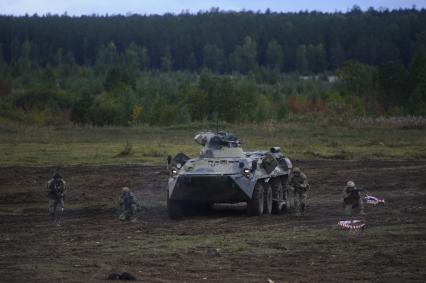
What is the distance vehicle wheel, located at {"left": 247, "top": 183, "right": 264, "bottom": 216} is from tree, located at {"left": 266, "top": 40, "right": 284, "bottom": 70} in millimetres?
134926

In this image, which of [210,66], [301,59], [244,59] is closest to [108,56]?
[210,66]

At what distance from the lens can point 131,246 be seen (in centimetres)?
1877

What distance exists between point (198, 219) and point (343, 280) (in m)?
9.85

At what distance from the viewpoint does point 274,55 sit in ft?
525

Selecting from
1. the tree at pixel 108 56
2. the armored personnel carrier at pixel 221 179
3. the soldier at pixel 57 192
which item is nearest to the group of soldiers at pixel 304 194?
the armored personnel carrier at pixel 221 179

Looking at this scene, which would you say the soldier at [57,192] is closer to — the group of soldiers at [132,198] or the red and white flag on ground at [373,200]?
the group of soldiers at [132,198]

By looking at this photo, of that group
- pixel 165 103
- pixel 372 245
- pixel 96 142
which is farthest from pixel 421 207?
pixel 165 103

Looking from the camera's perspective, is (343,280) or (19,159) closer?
(343,280)

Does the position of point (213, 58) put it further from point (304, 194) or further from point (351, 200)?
point (351, 200)

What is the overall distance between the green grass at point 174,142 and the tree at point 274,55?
301 ft

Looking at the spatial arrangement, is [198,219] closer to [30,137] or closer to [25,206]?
[25,206]

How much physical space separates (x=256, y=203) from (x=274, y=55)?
137m

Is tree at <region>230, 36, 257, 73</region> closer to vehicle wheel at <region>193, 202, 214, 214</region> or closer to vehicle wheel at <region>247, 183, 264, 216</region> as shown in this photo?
vehicle wheel at <region>193, 202, 214, 214</region>

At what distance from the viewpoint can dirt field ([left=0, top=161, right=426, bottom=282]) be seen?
15.4m
